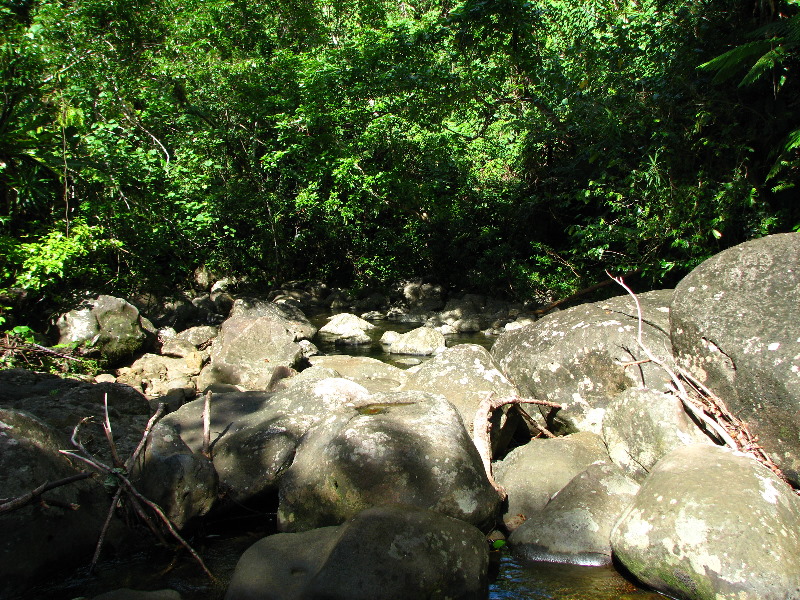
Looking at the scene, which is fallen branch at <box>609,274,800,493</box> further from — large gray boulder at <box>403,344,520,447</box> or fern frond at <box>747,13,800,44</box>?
fern frond at <box>747,13,800,44</box>

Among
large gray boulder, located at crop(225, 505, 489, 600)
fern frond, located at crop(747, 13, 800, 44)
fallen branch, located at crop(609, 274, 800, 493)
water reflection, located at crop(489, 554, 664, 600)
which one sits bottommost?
water reflection, located at crop(489, 554, 664, 600)

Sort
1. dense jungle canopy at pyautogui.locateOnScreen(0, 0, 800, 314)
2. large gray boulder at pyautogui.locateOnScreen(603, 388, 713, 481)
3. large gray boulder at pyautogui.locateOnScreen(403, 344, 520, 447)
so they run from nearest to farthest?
large gray boulder at pyautogui.locateOnScreen(603, 388, 713, 481)
large gray boulder at pyautogui.locateOnScreen(403, 344, 520, 447)
dense jungle canopy at pyautogui.locateOnScreen(0, 0, 800, 314)

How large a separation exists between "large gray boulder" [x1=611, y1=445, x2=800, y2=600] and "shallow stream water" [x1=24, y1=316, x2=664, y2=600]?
0.20m

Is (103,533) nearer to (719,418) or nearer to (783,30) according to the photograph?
(719,418)

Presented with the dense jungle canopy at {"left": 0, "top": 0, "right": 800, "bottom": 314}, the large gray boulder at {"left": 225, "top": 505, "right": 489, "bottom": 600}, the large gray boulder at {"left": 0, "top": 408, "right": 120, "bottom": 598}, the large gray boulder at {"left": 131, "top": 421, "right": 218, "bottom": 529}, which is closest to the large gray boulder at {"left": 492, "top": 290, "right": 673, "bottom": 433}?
the large gray boulder at {"left": 225, "top": 505, "right": 489, "bottom": 600}

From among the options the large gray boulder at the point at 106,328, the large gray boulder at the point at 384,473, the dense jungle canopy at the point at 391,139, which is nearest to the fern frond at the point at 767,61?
the dense jungle canopy at the point at 391,139

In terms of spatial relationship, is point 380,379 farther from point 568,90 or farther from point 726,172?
point 568,90

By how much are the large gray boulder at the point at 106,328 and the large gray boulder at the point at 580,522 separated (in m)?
6.36

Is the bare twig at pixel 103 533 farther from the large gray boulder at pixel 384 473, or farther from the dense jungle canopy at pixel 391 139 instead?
the dense jungle canopy at pixel 391 139

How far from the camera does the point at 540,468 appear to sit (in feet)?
13.3

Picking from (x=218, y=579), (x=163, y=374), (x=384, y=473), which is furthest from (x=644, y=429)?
(x=163, y=374)

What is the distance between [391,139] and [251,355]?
7235 mm

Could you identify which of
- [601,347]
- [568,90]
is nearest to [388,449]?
[601,347]

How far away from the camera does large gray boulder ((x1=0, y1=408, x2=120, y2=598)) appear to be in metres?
3.02
